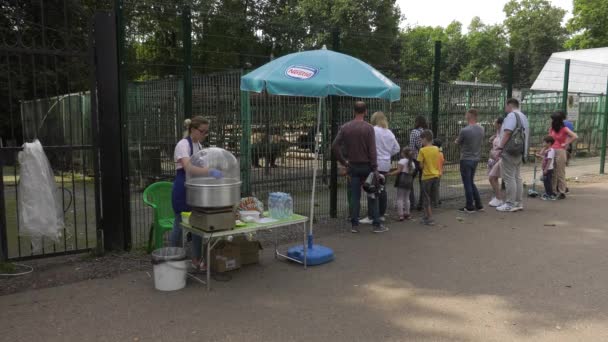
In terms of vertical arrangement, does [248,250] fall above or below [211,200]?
below

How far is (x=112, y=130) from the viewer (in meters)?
5.76

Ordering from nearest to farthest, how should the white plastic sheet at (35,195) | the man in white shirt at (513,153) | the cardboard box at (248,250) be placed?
the white plastic sheet at (35,195)
the cardboard box at (248,250)
the man in white shirt at (513,153)

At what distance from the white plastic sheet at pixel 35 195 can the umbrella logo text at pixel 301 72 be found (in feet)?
9.39

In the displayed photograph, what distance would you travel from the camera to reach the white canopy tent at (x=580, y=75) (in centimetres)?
2292

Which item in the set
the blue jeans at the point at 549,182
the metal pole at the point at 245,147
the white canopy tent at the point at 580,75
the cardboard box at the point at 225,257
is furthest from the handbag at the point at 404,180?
the white canopy tent at the point at 580,75

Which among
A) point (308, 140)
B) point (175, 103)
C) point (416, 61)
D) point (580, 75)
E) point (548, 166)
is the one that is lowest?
point (548, 166)

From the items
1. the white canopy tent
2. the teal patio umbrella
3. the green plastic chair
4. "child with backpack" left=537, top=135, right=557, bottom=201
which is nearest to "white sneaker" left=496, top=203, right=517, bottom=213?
"child with backpack" left=537, top=135, right=557, bottom=201

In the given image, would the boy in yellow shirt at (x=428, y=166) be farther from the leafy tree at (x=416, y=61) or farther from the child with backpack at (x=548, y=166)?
the child with backpack at (x=548, y=166)

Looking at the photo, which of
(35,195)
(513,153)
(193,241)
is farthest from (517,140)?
(35,195)

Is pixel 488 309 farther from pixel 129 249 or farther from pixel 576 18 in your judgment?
pixel 576 18

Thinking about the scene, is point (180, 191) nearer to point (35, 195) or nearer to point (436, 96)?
point (35, 195)

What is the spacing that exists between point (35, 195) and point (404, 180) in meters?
5.41

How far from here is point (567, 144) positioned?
32.8ft

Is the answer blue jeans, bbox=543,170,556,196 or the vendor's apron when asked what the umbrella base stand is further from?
blue jeans, bbox=543,170,556,196
